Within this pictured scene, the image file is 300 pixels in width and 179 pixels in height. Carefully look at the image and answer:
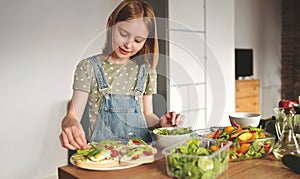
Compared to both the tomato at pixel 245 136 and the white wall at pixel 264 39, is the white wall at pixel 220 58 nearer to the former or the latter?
the white wall at pixel 264 39

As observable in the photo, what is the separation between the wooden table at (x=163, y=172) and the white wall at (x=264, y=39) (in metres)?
3.41

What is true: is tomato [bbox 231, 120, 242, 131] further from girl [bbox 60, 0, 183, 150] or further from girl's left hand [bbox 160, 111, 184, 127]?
girl [bbox 60, 0, 183, 150]

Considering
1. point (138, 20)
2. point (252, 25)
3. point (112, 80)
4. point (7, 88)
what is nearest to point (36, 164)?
point (7, 88)

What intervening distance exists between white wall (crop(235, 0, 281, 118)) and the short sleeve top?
2.96 meters

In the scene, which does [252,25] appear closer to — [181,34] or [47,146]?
[181,34]

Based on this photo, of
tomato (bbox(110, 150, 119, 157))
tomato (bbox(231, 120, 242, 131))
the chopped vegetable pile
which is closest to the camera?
the chopped vegetable pile

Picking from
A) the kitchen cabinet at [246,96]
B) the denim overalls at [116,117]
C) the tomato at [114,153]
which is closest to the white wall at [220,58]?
the kitchen cabinet at [246,96]

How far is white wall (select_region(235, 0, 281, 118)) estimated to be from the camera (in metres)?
4.16

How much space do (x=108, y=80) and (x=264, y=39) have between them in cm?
378

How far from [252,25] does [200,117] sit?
2007 mm

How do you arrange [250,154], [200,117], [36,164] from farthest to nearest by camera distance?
[200,117], [36,164], [250,154]

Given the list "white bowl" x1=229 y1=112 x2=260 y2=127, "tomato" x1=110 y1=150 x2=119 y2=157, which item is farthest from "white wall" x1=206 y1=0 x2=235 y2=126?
"tomato" x1=110 y1=150 x2=119 y2=157

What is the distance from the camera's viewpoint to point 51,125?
2.36 meters

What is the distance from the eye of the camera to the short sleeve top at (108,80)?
1246 millimetres
